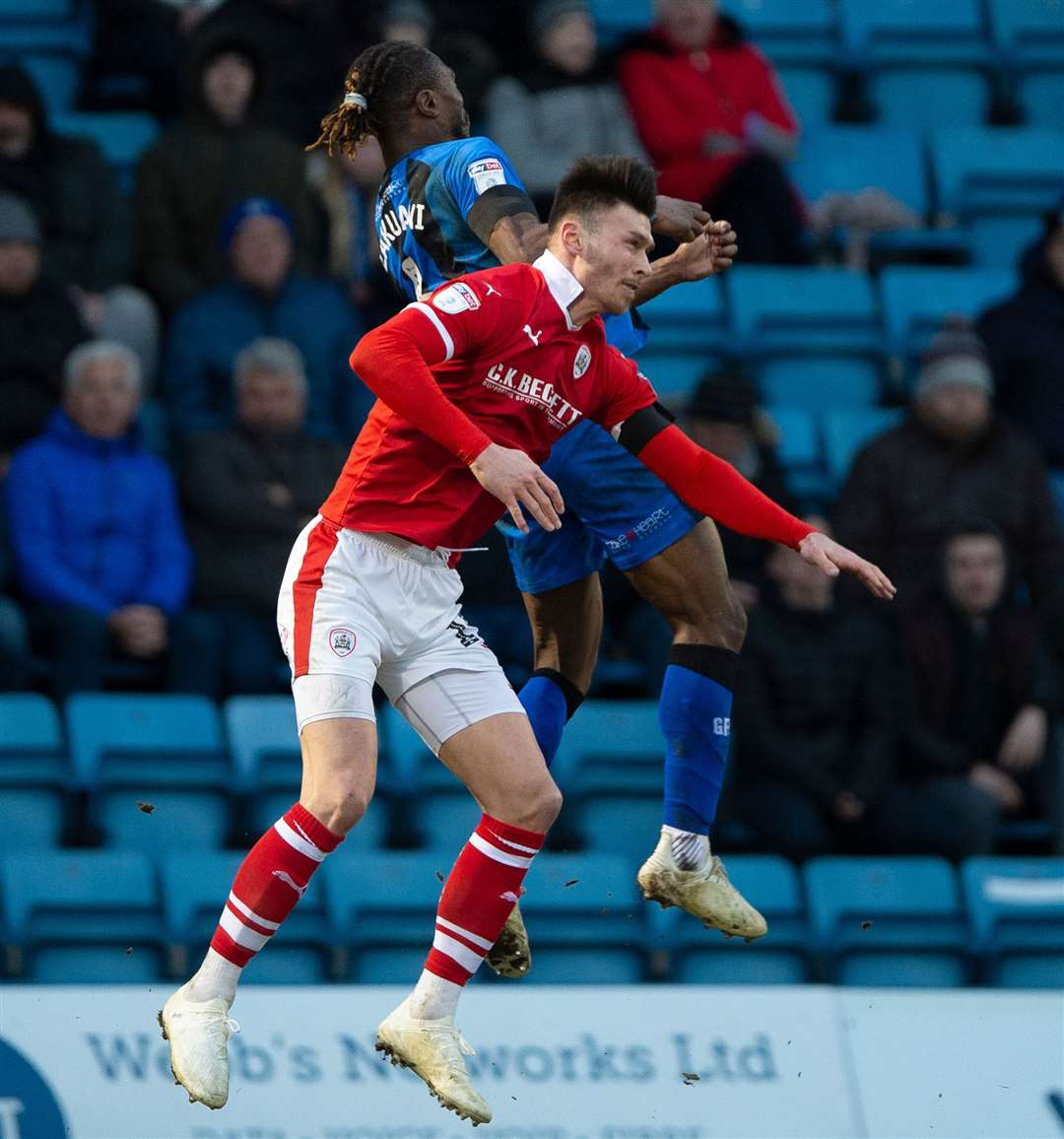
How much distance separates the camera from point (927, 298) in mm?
10945

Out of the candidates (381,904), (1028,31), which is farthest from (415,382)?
(1028,31)

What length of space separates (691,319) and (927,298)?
1.19 metres

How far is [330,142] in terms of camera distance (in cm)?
608

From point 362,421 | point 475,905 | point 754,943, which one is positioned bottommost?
point 754,943

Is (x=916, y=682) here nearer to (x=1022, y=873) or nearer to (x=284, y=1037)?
(x=1022, y=873)

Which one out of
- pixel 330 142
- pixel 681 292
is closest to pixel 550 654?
pixel 330 142

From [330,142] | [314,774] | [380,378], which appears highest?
[330,142]

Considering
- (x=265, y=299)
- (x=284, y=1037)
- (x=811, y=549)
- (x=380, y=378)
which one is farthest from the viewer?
(x=265, y=299)

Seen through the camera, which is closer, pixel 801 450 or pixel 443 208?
pixel 443 208

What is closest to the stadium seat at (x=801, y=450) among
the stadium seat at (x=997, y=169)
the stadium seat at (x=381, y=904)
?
the stadium seat at (x=997, y=169)

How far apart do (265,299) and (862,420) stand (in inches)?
107

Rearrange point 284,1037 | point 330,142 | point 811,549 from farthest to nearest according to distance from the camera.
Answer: point 284,1037 < point 330,142 < point 811,549

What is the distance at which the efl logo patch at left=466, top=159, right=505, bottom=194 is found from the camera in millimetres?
5590

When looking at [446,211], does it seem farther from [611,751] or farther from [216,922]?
[611,751]
